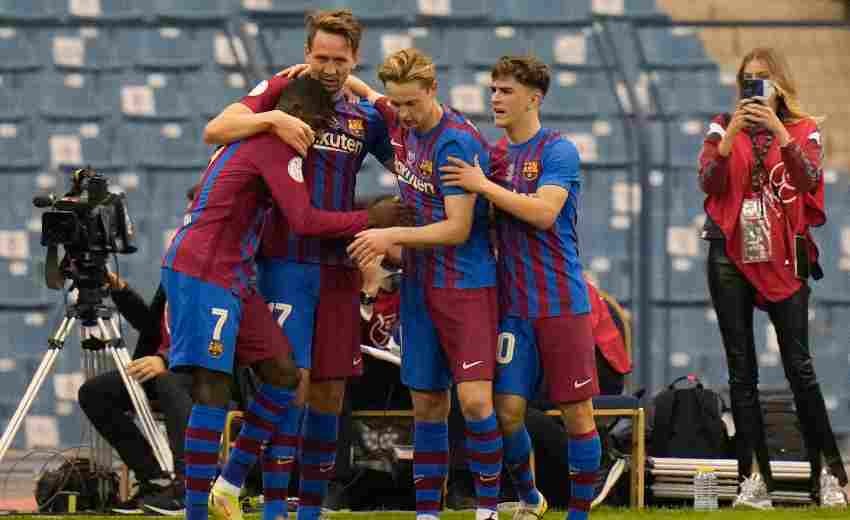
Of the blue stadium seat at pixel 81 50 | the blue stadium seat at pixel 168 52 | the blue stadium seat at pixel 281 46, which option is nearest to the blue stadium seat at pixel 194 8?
the blue stadium seat at pixel 168 52

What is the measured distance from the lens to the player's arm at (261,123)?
6309 millimetres

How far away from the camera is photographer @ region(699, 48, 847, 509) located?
8289mm

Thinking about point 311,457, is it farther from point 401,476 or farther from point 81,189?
point 81,189

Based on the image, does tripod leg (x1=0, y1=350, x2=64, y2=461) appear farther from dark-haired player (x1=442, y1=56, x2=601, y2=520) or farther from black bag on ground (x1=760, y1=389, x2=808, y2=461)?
black bag on ground (x1=760, y1=389, x2=808, y2=461)

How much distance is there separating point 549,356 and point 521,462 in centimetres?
52

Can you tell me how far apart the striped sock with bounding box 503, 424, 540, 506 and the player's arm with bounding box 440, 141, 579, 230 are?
2.76 ft

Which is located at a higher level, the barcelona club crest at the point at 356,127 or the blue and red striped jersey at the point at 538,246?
the barcelona club crest at the point at 356,127

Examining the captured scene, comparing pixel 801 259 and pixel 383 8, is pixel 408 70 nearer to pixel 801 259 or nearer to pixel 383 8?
pixel 801 259

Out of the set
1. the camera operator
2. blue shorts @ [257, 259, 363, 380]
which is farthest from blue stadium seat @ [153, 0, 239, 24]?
blue shorts @ [257, 259, 363, 380]

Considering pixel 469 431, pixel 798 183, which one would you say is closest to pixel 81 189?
pixel 469 431

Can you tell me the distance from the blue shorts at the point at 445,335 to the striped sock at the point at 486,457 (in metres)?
0.18

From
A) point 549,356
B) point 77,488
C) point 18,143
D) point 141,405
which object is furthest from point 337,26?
point 18,143

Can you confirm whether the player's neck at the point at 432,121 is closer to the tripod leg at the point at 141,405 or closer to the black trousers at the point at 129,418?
the black trousers at the point at 129,418

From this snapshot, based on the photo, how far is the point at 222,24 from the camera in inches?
413
